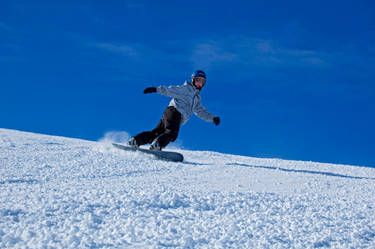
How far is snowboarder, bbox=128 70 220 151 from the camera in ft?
21.9

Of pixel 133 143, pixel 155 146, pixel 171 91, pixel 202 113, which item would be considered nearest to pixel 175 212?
pixel 155 146

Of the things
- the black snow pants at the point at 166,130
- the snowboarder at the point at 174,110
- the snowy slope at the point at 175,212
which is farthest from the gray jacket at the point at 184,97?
the snowy slope at the point at 175,212

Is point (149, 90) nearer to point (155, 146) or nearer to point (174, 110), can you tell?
point (174, 110)

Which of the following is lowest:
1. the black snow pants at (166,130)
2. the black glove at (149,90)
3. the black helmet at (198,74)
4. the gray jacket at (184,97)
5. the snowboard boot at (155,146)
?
the snowboard boot at (155,146)

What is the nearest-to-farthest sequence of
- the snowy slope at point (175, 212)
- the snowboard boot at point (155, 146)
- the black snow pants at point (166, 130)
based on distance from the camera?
the snowy slope at point (175, 212) < the snowboard boot at point (155, 146) < the black snow pants at point (166, 130)

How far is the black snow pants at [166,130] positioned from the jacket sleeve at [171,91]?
229 millimetres

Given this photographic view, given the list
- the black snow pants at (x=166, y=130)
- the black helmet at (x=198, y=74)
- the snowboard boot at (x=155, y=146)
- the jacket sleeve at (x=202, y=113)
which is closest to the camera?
the snowboard boot at (x=155, y=146)

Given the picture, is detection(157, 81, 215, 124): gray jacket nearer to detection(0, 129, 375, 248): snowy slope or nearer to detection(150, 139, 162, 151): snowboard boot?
detection(150, 139, 162, 151): snowboard boot

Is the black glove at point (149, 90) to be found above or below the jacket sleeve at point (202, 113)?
below

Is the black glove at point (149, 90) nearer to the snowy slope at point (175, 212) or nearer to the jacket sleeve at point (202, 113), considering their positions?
the jacket sleeve at point (202, 113)

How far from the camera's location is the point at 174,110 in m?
6.81

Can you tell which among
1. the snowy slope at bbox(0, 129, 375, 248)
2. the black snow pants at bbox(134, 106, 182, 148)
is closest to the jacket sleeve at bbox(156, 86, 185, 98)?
the black snow pants at bbox(134, 106, 182, 148)

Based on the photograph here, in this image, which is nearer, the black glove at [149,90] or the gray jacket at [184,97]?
the black glove at [149,90]

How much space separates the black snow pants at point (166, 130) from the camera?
21.9 ft
